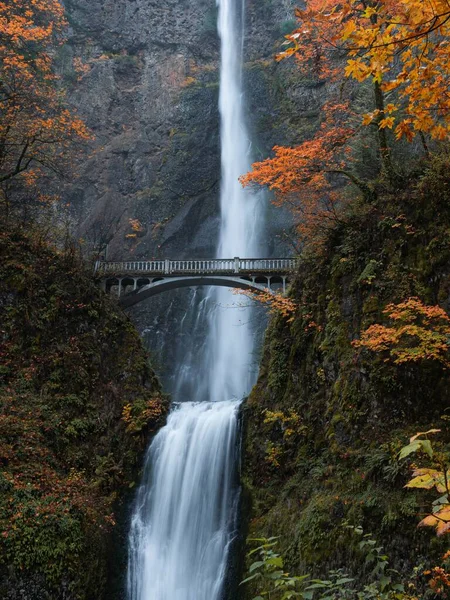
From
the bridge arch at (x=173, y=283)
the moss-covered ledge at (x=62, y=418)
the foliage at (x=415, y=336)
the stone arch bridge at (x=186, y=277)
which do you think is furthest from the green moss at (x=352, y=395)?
the bridge arch at (x=173, y=283)

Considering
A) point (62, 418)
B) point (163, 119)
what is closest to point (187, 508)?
point (62, 418)

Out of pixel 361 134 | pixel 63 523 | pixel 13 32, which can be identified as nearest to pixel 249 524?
pixel 63 523

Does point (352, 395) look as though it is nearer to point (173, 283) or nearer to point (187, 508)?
point (187, 508)

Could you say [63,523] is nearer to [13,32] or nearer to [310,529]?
[310,529]

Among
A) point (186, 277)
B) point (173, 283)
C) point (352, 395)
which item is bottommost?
point (352, 395)

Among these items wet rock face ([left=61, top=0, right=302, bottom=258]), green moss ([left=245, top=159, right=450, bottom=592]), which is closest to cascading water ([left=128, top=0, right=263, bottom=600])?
green moss ([left=245, top=159, right=450, bottom=592])

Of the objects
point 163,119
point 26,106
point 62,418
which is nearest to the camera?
point 62,418

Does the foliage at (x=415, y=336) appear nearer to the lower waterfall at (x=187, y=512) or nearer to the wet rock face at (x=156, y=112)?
the lower waterfall at (x=187, y=512)

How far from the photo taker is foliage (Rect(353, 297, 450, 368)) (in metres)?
6.90

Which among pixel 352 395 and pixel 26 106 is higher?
pixel 26 106

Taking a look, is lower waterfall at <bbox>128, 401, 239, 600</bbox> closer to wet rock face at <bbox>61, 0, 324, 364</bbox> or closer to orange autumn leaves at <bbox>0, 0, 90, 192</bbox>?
orange autumn leaves at <bbox>0, 0, 90, 192</bbox>

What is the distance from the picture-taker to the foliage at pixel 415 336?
22.6 feet

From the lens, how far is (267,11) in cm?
3878

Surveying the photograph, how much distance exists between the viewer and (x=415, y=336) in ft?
25.1
